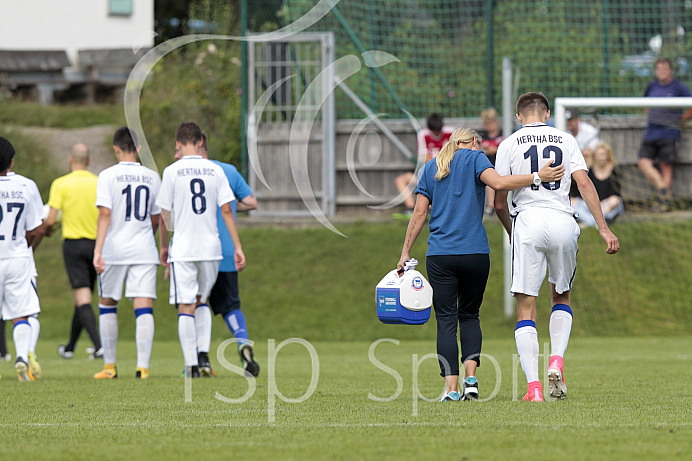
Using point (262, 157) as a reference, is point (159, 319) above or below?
below

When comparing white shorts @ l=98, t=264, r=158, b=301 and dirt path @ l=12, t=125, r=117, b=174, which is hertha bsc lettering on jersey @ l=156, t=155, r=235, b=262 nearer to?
white shorts @ l=98, t=264, r=158, b=301

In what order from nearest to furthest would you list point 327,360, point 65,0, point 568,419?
point 568,419 → point 327,360 → point 65,0

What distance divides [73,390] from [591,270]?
30.9ft

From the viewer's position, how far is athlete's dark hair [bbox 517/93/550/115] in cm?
720

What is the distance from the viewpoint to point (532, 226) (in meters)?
7.02

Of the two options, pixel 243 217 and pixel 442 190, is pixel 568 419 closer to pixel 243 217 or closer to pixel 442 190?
pixel 442 190

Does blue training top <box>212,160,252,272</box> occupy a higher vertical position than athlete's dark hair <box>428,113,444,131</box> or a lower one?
lower

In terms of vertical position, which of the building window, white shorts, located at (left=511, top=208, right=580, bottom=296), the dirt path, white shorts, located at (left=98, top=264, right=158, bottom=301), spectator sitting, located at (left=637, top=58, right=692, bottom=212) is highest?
the building window

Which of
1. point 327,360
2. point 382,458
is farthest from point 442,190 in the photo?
point 327,360

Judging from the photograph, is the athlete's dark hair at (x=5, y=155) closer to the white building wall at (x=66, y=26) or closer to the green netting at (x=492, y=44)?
the green netting at (x=492, y=44)

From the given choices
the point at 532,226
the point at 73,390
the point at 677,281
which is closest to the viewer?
the point at 532,226

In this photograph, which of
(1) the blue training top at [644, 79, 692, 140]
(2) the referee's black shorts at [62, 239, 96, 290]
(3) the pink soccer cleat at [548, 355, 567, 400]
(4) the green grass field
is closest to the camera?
(4) the green grass field

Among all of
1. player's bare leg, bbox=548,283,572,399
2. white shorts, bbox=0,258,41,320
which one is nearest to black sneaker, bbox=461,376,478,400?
player's bare leg, bbox=548,283,572,399

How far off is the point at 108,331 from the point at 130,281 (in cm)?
52
